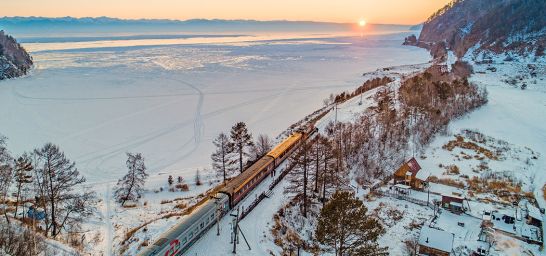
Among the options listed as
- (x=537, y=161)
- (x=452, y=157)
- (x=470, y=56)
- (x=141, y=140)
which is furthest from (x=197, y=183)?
(x=470, y=56)

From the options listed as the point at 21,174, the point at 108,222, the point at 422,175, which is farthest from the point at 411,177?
the point at 21,174

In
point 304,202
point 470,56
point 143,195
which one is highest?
point 470,56

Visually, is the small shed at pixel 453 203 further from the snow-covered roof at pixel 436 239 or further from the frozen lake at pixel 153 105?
the frozen lake at pixel 153 105

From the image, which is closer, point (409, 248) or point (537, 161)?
point (409, 248)

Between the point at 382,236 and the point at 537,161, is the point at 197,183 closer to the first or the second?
the point at 382,236

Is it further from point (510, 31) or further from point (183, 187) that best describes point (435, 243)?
point (510, 31)

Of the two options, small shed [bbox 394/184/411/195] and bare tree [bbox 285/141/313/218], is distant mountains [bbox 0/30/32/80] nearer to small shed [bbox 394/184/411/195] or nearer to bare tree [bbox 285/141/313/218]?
bare tree [bbox 285/141/313/218]
